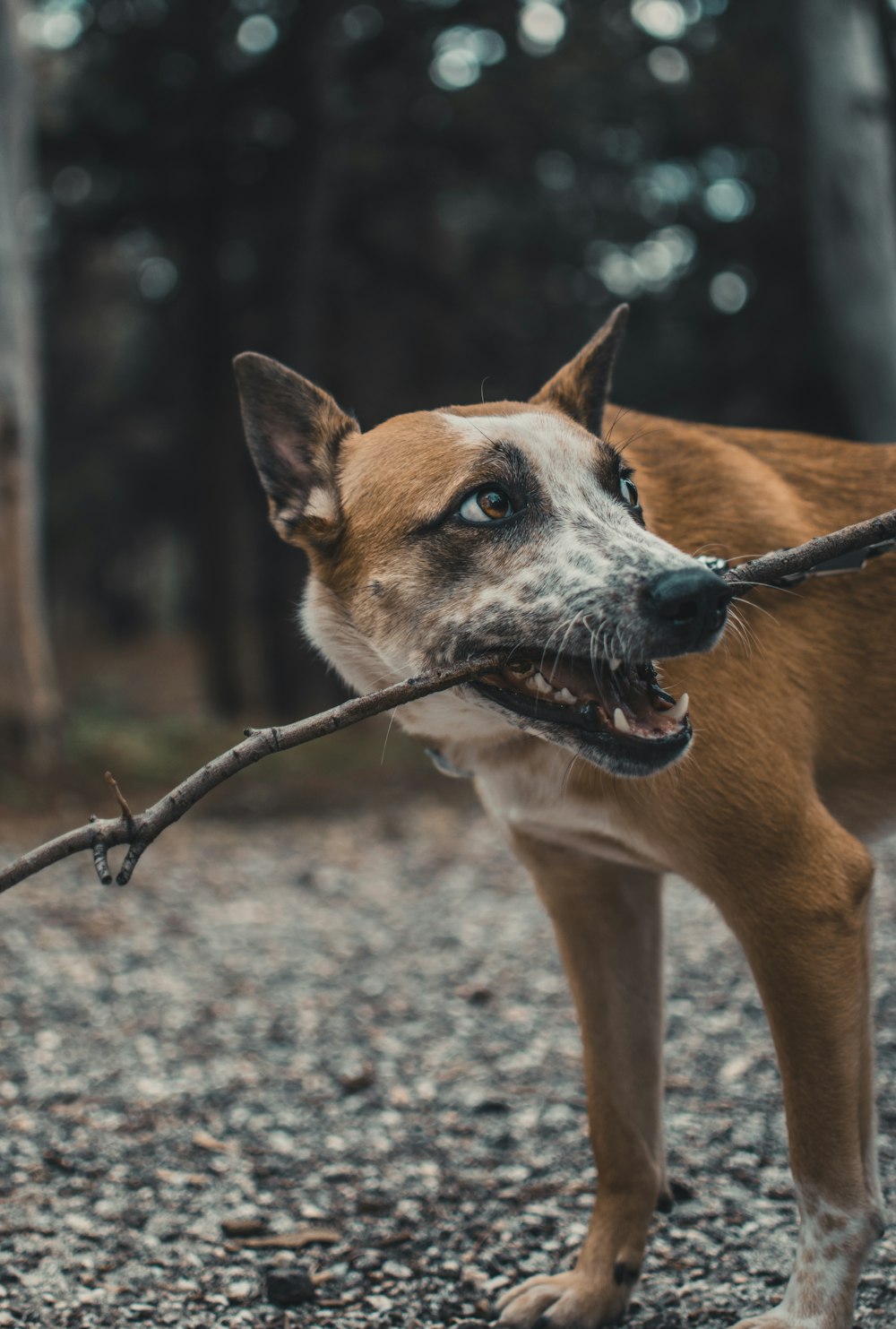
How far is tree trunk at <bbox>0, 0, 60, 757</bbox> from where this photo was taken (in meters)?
8.49

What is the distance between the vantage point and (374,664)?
9.33 feet

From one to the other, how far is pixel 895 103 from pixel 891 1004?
6.57 m

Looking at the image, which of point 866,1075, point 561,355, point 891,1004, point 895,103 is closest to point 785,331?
point 895,103

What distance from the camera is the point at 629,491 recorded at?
2.70 meters

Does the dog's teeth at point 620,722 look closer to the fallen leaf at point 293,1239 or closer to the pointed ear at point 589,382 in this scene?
the pointed ear at point 589,382

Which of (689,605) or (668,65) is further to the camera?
(668,65)

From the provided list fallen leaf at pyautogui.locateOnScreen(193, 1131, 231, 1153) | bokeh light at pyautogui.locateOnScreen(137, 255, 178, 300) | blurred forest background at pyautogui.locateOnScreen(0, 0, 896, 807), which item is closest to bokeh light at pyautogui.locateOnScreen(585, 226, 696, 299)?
blurred forest background at pyautogui.locateOnScreen(0, 0, 896, 807)

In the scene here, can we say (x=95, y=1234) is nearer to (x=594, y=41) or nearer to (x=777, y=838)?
(x=777, y=838)

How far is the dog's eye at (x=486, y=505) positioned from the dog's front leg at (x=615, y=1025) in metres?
0.82

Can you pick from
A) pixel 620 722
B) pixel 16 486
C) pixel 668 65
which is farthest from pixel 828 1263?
pixel 668 65

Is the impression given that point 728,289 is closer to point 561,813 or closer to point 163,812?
point 561,813

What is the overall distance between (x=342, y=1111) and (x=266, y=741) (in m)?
2.33

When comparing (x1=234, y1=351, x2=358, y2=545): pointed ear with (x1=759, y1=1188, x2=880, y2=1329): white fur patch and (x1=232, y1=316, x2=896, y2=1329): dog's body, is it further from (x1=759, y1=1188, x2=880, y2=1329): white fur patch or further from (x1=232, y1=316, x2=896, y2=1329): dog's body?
Answer: (x1=759, y1=1188, x2=880, y2=1329): white fur patch

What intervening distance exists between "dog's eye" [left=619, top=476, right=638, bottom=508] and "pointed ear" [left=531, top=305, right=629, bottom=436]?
32cm
